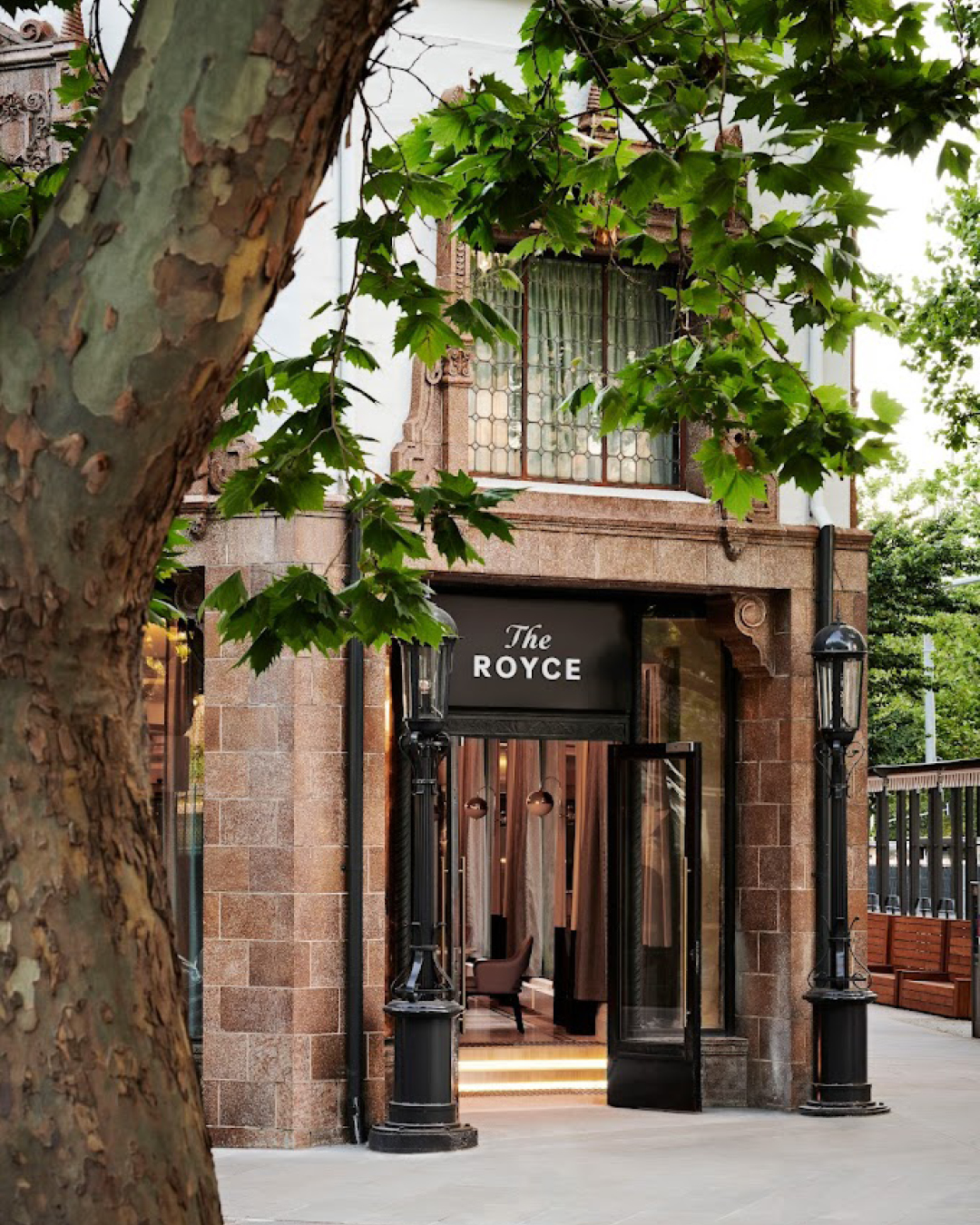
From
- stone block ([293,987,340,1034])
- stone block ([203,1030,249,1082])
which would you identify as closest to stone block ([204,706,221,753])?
stone block ([293,987,340,1034])

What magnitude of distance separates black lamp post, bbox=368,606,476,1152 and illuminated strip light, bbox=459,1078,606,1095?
8.41 feet

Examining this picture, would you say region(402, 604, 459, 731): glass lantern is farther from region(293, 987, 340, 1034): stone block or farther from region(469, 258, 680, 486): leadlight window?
region(469, 258, 680, 486): leadlight window

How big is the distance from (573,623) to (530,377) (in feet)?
6.37

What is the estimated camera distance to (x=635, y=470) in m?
16.6

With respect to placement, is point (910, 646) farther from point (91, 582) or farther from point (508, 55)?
point (91, 582)

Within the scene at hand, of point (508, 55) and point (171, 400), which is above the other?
point (508, 55)

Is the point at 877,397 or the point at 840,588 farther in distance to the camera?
the point at 840,588

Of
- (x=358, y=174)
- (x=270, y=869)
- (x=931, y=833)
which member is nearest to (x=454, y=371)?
(x=358, y=174)

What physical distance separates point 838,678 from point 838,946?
2.03m

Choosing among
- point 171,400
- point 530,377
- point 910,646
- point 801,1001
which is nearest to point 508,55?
point 530,377

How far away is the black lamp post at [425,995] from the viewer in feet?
46.6

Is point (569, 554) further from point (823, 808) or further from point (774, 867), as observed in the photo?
point (774, 867)

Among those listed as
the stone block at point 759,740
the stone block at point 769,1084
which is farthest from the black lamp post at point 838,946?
the stone block at point 759,740

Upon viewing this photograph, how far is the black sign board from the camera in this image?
1598 cm
